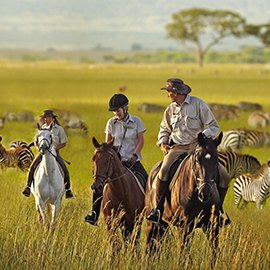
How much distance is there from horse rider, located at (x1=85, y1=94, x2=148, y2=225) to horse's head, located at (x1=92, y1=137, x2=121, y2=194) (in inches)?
23.0

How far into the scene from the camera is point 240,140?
2770 centimetres

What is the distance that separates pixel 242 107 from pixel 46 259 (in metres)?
36.8

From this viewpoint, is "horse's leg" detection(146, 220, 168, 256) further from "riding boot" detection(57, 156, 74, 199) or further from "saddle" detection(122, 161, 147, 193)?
"riding boot" detection(57, 156, 74, 199)

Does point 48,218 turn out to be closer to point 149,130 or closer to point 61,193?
point 61,193

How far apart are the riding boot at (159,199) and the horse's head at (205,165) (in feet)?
2.74

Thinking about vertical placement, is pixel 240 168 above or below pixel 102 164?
below

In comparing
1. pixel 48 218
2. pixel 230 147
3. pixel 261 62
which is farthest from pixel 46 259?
pixel 261 62

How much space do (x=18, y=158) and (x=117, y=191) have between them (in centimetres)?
820

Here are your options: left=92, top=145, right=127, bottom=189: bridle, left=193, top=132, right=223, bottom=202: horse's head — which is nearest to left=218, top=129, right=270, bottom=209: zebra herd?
left=92, top=145, right=127, bottom=189: bridle

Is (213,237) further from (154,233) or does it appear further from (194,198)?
(154,233)

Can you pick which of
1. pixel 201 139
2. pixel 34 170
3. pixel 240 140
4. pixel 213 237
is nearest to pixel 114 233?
pixel 213 237

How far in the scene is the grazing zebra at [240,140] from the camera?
2736cm

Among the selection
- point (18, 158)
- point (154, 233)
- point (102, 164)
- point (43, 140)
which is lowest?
point (18, 158)

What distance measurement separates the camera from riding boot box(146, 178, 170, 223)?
11.4 meters
